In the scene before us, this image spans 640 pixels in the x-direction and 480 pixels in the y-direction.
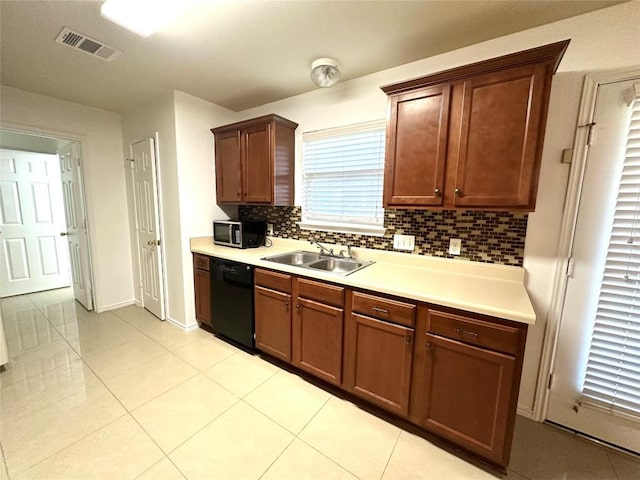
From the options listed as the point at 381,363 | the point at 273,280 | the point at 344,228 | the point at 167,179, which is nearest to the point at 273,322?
the point at 273,280

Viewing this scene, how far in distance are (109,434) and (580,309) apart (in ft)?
9.50

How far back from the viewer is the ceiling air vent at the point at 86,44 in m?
1.67

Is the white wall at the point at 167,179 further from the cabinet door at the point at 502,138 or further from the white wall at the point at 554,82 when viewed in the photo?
the cabinet door at the point at 502,138

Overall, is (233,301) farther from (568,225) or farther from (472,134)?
(568,225)

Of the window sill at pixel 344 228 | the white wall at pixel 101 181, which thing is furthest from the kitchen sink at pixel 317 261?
the white wall at pixel 101 181

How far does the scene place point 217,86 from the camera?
2418 mm

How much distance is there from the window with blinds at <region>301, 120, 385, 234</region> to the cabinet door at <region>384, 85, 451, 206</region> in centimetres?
44

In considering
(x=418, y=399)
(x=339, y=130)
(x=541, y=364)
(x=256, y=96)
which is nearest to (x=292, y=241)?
(x=339, y=130)

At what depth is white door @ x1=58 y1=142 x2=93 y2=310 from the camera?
3.14 metres

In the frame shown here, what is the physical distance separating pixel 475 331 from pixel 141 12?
254 cm

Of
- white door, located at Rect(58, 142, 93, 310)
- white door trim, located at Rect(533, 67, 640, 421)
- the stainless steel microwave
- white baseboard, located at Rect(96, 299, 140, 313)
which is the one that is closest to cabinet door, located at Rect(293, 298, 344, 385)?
the stainless steel microwave

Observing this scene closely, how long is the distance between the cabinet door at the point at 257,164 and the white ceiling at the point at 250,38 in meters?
0.42

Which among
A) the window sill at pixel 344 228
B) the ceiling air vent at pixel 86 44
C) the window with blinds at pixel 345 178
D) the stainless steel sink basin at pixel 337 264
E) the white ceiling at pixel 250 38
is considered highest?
the white ceiling at pixel 250 38

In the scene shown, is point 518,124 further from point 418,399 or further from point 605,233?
point 418,399
